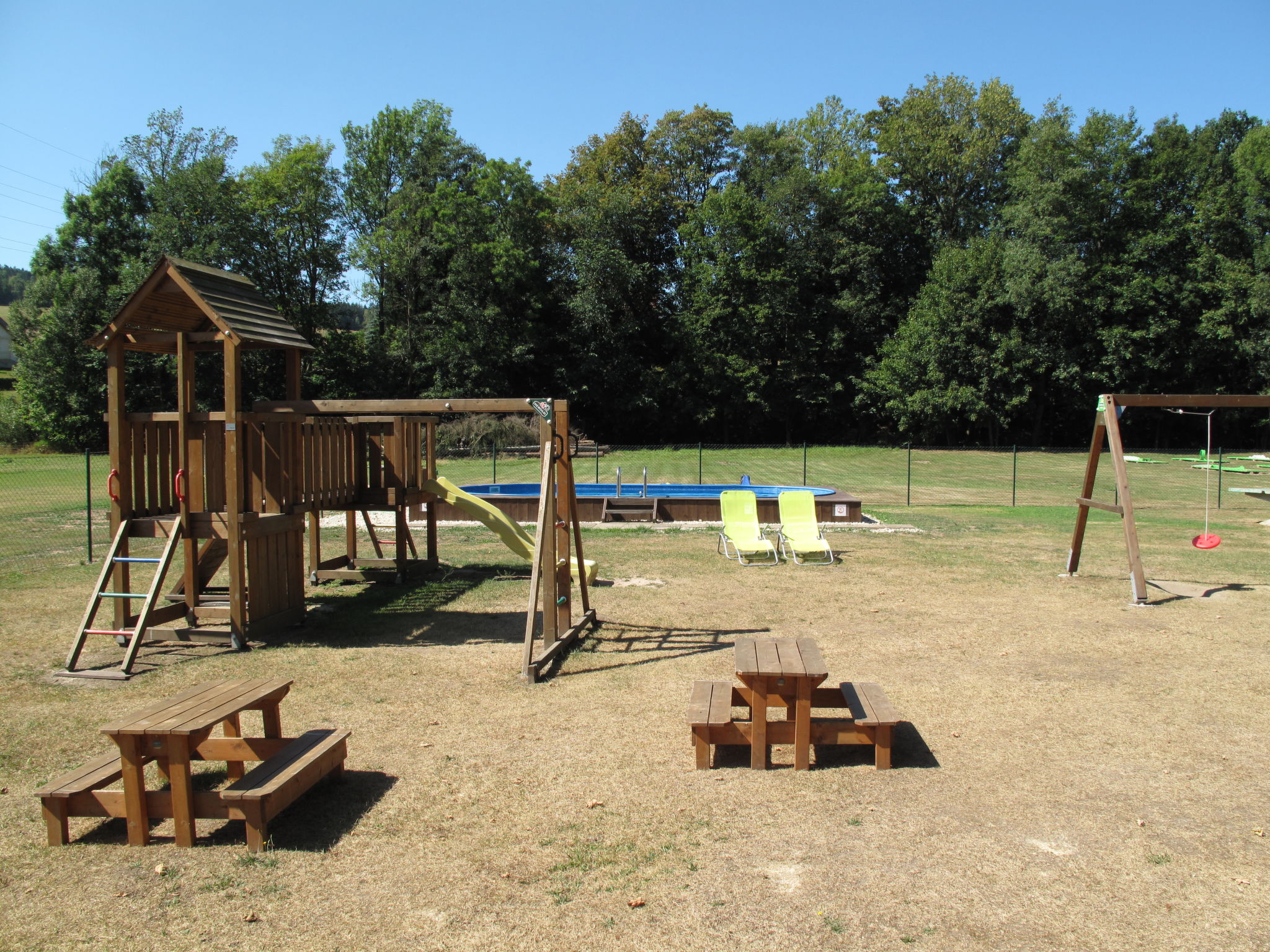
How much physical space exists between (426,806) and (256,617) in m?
4.46

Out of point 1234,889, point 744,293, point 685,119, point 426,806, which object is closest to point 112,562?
point 426,806

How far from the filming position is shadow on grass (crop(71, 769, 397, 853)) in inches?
163

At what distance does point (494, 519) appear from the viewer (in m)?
10.5

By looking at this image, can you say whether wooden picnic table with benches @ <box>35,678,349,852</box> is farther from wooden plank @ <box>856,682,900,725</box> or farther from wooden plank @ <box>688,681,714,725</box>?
wooden plank @ <box>856,682,900,725</box>

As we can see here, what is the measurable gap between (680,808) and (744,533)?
28.0 feet

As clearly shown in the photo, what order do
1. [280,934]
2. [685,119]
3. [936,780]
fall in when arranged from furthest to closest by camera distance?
1. [685,119]
2. [936,780]
3. [280,934]

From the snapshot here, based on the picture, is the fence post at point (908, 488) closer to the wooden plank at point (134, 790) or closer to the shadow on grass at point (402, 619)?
the shadow on grass at point (402, 619)

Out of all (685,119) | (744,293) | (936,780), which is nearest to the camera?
(936,780)

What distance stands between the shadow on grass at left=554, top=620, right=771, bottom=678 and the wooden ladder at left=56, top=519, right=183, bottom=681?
3515 millimetres

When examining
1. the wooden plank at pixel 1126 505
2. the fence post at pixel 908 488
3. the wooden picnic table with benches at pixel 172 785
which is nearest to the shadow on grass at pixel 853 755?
the wooden picnic table with benches at pixel 172 785

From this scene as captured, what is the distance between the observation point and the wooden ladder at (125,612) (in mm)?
7000

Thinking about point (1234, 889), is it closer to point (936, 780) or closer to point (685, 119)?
point (936, 780)

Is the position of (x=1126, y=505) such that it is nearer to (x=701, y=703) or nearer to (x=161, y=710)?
(x=701, y=703)

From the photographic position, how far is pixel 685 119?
4766cm
